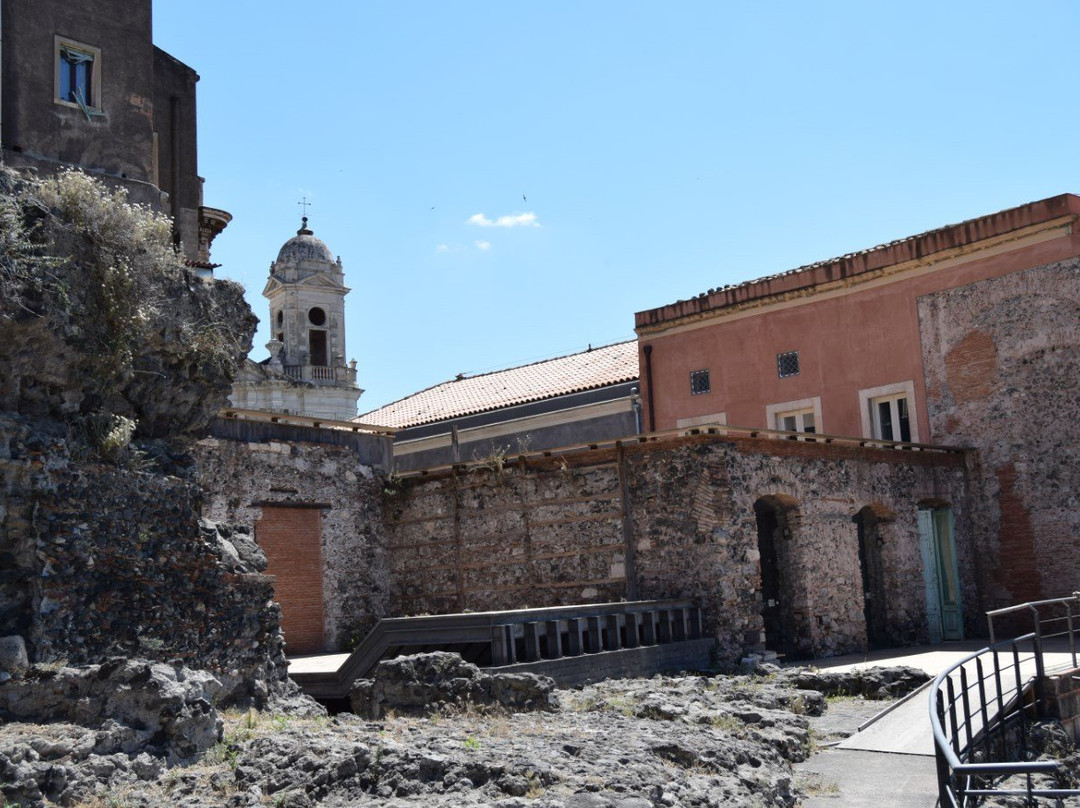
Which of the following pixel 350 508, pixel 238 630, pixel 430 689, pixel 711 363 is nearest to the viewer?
pixel 238 630

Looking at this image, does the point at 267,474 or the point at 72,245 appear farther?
the point at 267,474

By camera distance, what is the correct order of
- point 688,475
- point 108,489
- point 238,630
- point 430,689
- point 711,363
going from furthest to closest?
point 711,363 → point 688,475 → point 430,689 → point 238,630 → point 108,489

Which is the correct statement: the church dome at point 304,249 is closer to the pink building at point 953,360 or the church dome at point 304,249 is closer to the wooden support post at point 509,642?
the pink building at point 953,360

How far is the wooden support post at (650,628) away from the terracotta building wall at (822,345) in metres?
8.66

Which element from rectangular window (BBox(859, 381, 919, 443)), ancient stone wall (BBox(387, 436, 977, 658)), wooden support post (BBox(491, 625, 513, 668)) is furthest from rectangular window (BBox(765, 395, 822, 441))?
wooden support post (BBox(491, 625, 513, 668))

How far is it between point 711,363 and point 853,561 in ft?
24.4

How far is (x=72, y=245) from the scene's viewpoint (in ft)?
31.7

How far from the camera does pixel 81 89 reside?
12.4m

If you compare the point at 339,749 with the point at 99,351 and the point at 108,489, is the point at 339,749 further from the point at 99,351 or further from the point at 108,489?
the point at 99,351

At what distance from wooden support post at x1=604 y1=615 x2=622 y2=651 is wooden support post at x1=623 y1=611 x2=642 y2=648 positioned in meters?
0.19

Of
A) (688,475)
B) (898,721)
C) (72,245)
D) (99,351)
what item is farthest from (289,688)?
(688,475)

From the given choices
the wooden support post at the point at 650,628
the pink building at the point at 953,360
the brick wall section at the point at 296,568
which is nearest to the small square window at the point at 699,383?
the pink building at the point at 953,360

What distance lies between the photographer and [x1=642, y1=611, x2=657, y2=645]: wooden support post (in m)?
15.9

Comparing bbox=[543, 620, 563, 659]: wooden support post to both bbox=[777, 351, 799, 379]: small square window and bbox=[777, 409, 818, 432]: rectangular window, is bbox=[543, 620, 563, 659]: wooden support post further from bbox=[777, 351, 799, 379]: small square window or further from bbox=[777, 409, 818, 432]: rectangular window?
bbox=[777, 351, 799, 379]: small square window
